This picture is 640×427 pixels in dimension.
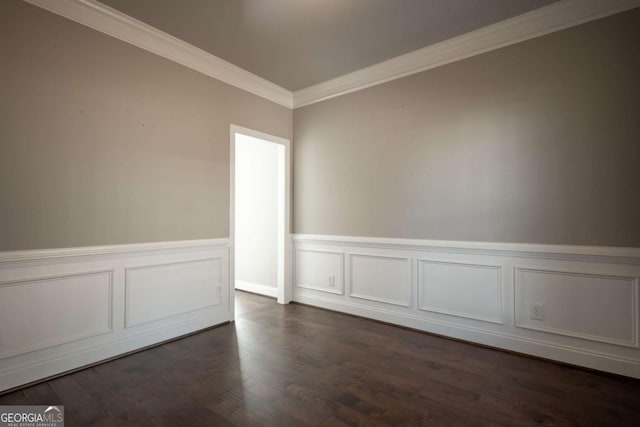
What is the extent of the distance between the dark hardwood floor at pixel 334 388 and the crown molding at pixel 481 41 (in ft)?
8.92

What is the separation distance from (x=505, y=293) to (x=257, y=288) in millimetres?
3276

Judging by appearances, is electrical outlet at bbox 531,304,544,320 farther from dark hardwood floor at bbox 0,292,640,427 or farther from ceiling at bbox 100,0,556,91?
ceiling at bbox 100,0,556,91

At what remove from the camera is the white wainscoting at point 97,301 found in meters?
2.18

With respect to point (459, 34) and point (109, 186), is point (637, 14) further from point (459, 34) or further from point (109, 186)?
point (109, 186)

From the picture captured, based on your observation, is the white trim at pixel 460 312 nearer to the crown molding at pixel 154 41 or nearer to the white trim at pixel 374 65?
the white trim at pixel 374 65

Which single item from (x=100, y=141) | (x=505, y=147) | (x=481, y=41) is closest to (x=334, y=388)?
(x=505, y=147)

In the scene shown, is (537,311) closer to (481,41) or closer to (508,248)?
(508,248)

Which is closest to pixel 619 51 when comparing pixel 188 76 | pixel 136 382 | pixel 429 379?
pixel 429 379

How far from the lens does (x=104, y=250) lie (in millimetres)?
2564

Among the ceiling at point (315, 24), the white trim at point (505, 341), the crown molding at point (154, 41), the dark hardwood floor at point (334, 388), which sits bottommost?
the dark hardwood floor at point (334, 388)

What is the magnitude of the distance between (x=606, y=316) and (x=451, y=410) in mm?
1504

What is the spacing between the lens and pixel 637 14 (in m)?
2.27

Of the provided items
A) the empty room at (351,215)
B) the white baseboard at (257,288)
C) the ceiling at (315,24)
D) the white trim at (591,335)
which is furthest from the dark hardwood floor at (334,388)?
the ceiling at (315,24)

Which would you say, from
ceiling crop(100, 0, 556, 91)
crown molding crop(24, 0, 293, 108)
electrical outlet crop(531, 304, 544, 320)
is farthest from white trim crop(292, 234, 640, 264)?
crown molding crop(24, 0, 293, 108)
